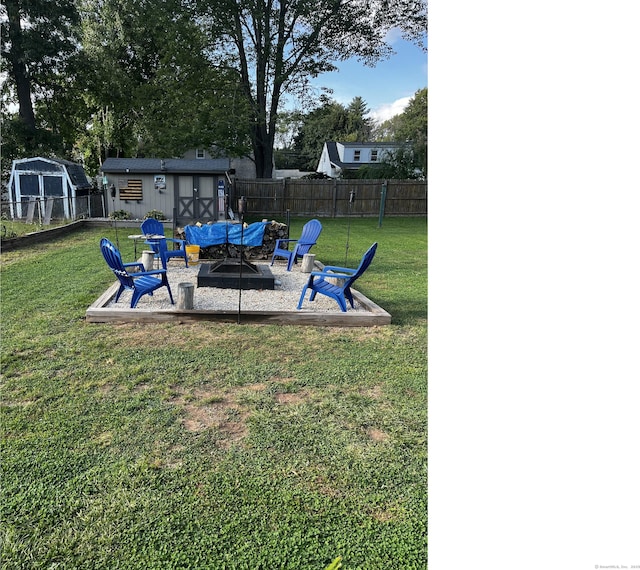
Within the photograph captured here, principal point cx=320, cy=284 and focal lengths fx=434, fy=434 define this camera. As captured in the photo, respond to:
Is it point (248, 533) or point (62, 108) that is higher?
point (62, 108)

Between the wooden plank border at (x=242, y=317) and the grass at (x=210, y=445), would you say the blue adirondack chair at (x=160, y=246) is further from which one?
the grass at (x=210, y=445)

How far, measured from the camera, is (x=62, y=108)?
71.3ft

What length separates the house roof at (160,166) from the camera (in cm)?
1427

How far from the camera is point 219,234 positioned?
324 inches

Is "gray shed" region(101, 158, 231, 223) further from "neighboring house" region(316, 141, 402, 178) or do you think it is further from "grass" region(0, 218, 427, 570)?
"neighboring house" region(316, 141, 402, 178)

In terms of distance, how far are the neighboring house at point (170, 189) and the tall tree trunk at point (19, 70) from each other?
7.14 metres

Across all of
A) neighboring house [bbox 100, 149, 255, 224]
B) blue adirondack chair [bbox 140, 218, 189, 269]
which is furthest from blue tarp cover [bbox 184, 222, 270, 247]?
neighboring house [bbox 100, 149, 255, 224]

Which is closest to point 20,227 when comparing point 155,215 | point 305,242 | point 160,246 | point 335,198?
point 155,215

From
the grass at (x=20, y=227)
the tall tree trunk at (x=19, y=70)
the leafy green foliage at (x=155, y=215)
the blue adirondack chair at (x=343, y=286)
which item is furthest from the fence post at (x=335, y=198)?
the blue adirondack chair at (x=343, y=286)

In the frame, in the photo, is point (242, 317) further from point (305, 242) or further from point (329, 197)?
point (329, 197)

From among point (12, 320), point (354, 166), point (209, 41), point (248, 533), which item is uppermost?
point (209, 41)
